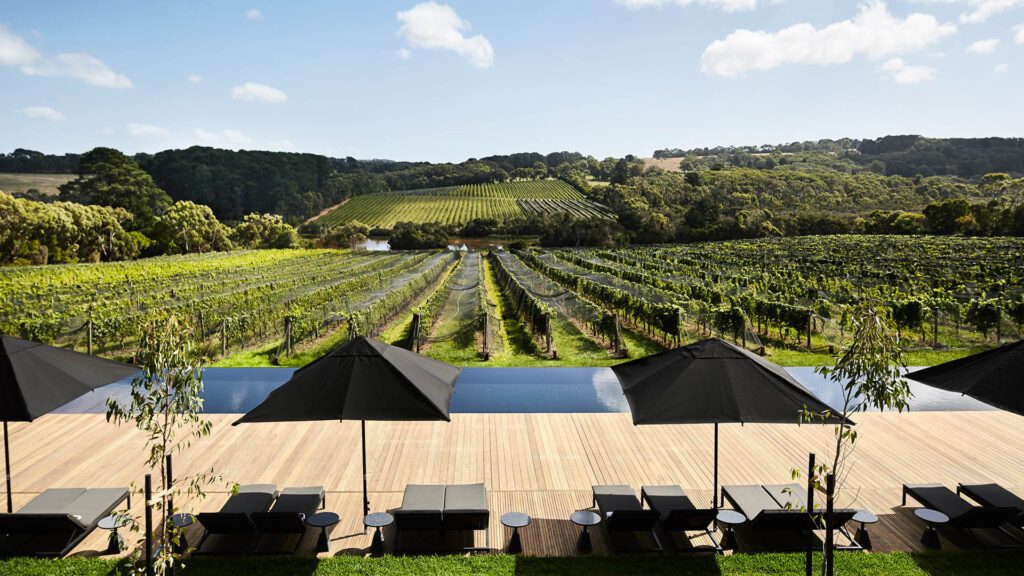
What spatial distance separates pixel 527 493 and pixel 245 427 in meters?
4.92

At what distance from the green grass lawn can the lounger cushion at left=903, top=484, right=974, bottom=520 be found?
415mm

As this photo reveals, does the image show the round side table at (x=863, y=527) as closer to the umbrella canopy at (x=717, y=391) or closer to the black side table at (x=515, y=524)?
the umbrella canopy at (x=717, y=391)

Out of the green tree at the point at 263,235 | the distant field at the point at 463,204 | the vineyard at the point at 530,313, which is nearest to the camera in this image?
the vineyard at the point at 530,313

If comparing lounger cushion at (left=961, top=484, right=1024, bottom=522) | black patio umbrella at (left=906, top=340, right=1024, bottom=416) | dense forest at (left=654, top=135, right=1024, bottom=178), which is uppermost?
dense forest at (left=654, top=135, right=1024, bottom=178)

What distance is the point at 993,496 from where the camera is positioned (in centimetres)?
608

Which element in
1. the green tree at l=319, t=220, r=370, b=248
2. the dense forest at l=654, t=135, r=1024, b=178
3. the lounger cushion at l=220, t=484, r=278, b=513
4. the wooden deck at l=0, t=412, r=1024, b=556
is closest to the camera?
the lounger cushion at l=220, t=484, r=278, b=513

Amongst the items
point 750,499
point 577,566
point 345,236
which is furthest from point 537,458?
point 345,236

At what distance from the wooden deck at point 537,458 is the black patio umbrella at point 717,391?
1.51m

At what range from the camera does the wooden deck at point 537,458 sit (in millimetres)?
6594

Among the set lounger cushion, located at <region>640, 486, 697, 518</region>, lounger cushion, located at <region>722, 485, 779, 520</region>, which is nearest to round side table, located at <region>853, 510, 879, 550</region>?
lounger cushion, located at <region>722, 485, 779, 520</region>

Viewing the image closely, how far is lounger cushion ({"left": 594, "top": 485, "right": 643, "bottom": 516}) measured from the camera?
5.85 metres

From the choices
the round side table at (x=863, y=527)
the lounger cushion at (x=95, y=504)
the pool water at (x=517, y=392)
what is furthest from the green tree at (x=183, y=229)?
the round side table at (x=863, y=527)

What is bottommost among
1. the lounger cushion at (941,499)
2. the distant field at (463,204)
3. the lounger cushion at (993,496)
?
the lounger cushion at (941,499)

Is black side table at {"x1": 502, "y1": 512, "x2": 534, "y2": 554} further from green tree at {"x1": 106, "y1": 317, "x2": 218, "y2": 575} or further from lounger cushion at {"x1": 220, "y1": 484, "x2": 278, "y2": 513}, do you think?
green tree at {"x1": 106, "y1": 317, "x2": 218, "y2": 575}
